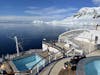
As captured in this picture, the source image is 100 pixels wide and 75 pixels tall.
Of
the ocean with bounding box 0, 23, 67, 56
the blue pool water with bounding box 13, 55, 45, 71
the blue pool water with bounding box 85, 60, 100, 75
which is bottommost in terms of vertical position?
the ocean with bounding box 0, 23, 67, 56

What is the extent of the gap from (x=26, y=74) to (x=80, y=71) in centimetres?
464

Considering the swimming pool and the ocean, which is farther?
the ocean

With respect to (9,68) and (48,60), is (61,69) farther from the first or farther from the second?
(9,68)

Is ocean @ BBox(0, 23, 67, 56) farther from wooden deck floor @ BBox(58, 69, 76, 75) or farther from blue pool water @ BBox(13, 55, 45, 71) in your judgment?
wooden deck floor @ BBox(58, 69, 76, 75)

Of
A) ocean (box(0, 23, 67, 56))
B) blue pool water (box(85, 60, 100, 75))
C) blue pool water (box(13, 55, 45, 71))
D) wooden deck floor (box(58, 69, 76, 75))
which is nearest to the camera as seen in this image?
wooden deck floor (box(58, 69, 76, 75))

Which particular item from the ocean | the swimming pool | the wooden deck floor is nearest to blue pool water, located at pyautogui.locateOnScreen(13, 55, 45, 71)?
the wooden deck floor

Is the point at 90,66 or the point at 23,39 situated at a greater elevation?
the point at 90,66

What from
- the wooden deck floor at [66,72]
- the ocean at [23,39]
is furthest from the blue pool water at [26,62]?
the ocean at [23,39]

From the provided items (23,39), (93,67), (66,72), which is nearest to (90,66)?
(93,67)

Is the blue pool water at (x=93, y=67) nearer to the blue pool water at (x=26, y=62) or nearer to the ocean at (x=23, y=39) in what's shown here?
the blue pool water at (x=26, y=62)

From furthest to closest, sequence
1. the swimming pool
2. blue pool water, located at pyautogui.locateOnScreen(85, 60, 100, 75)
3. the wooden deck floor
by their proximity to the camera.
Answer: blue pool water, located at pyautogui.locateOnScreen(85, 60, 100, 75)
the swimming pool
the wooden deck floor

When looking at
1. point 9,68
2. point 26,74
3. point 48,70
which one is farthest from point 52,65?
point 9,68

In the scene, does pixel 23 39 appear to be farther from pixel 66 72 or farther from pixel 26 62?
pixel 66 72

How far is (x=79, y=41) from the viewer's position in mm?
25031
